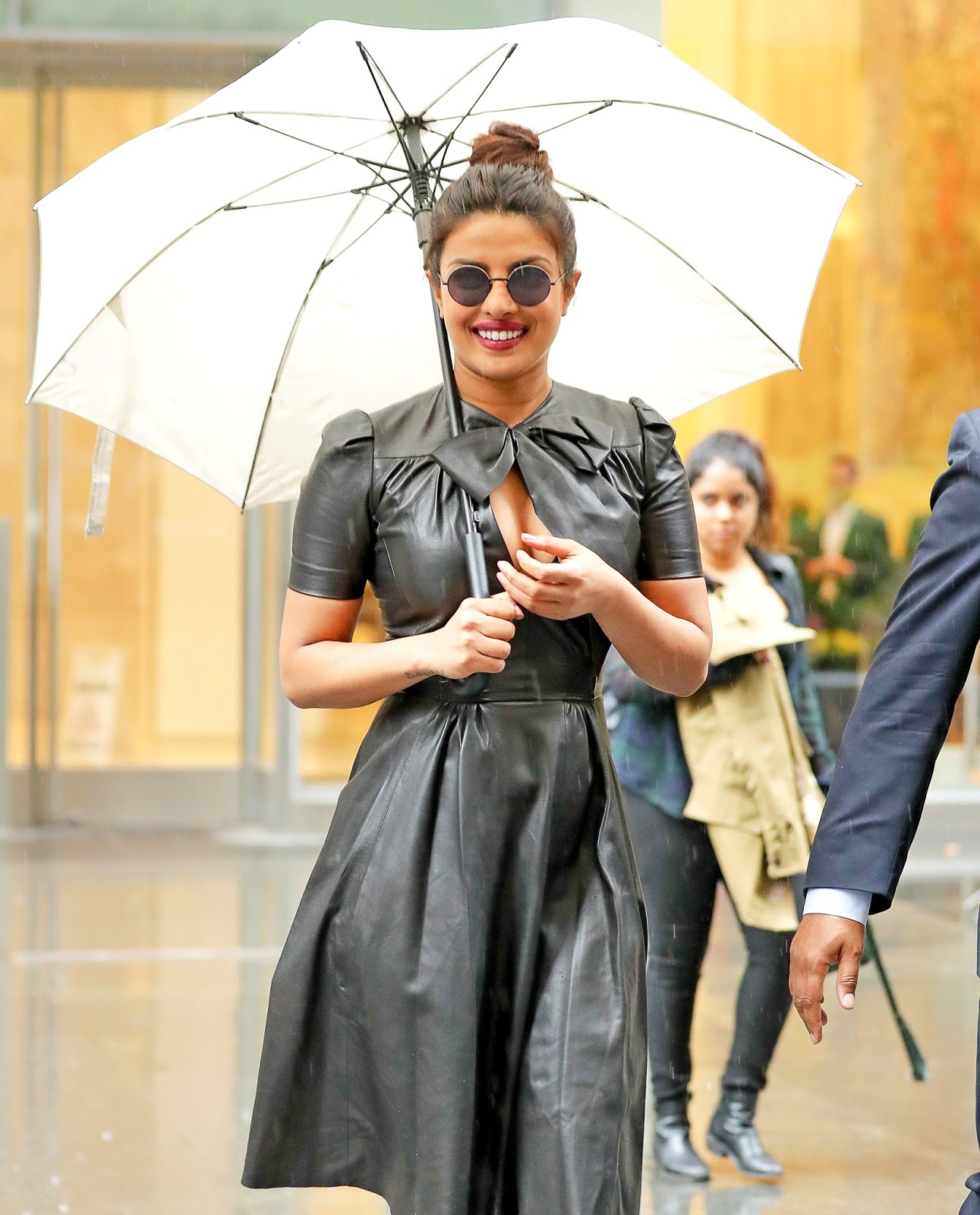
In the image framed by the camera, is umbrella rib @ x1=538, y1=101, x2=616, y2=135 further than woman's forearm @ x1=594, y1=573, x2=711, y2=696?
Yes

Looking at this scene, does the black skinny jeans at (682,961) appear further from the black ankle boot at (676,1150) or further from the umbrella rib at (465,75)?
the umbrella rib at (465,75)

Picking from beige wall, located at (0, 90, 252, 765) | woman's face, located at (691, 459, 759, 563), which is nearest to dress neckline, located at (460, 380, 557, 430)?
woman's face, located at (691, 459, 759, 563)

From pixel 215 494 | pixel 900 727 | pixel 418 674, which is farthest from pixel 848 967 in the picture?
pixel 215 494

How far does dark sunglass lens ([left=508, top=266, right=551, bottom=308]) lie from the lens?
2.87 metres

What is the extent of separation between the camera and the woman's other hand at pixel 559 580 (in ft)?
8.86

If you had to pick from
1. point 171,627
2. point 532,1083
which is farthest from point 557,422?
point 171,627

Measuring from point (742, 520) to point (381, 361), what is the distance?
1.81m

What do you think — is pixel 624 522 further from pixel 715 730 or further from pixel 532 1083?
pixel 715 730

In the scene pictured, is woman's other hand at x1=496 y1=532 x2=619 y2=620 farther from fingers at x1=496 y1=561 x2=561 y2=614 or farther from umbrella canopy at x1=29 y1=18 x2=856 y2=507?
umbrella canopy at x1=29 y1=18 x2=856 y2=507

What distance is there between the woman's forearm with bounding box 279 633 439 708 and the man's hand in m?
0.69

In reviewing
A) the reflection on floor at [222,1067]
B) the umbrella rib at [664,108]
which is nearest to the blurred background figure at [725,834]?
the reflection on floor at [222,1067]

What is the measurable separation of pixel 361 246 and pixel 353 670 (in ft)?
3.37

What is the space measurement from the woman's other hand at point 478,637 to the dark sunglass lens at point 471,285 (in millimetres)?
484

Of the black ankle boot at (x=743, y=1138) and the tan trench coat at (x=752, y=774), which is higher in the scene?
the tan trench coat at (x=752, y=774)
